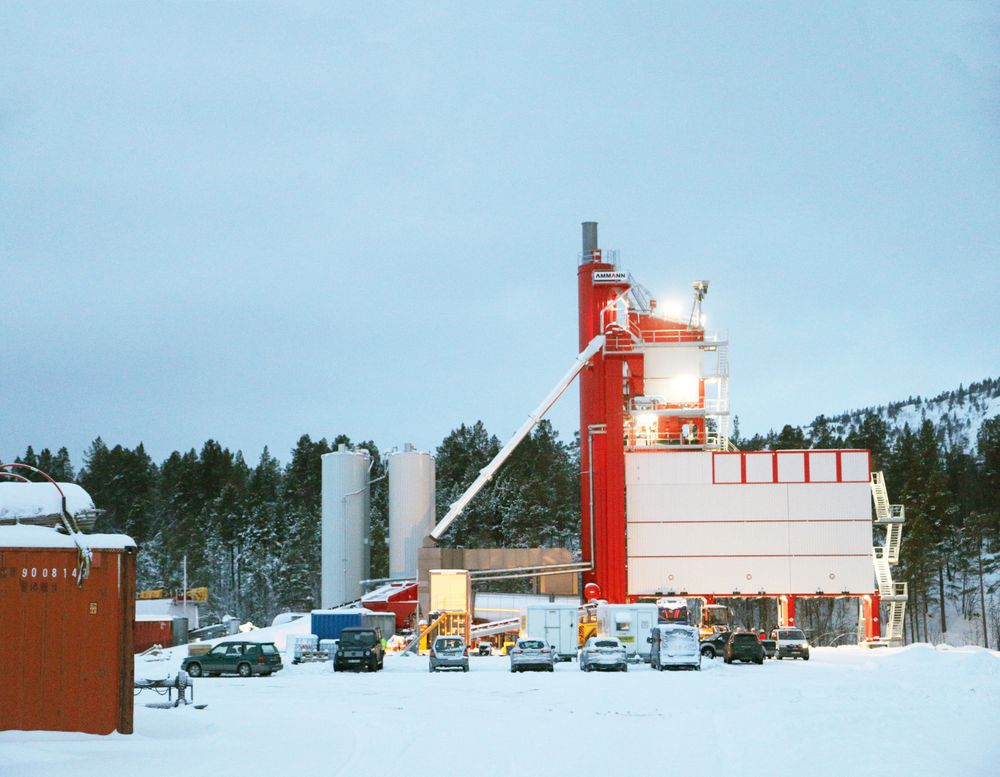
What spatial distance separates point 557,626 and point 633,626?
3395mm

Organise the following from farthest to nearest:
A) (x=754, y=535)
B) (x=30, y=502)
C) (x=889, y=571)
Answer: (x=889, y=571)
(x=754, y=535)
(x=30, y=502)

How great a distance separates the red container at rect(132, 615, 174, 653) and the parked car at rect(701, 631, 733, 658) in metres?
34.2

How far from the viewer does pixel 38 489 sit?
2156 centimetres

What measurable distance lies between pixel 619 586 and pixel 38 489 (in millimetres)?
46388

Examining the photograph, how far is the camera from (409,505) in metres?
76.2

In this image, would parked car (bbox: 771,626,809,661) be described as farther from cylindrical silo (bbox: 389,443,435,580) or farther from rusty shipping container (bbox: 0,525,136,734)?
rusty shipping container (bbox: 0,525,136,734)

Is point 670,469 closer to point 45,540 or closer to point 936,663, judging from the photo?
point 936,663

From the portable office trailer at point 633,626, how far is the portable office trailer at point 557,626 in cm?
193

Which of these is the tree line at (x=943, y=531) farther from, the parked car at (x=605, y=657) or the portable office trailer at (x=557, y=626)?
the parked car at (x=605, y=657)

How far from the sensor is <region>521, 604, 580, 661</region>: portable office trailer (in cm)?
5053

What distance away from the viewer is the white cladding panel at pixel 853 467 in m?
65.9

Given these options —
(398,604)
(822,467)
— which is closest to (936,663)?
(822,467)

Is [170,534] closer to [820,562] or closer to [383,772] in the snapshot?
[820,562]

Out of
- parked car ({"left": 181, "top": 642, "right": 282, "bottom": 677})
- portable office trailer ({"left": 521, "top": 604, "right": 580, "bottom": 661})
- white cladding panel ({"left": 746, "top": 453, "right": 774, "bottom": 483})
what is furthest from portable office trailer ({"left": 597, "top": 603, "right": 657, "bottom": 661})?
white cladding panel ({"left": 746, "top": 453, "right": 774, "bottom": 483})
